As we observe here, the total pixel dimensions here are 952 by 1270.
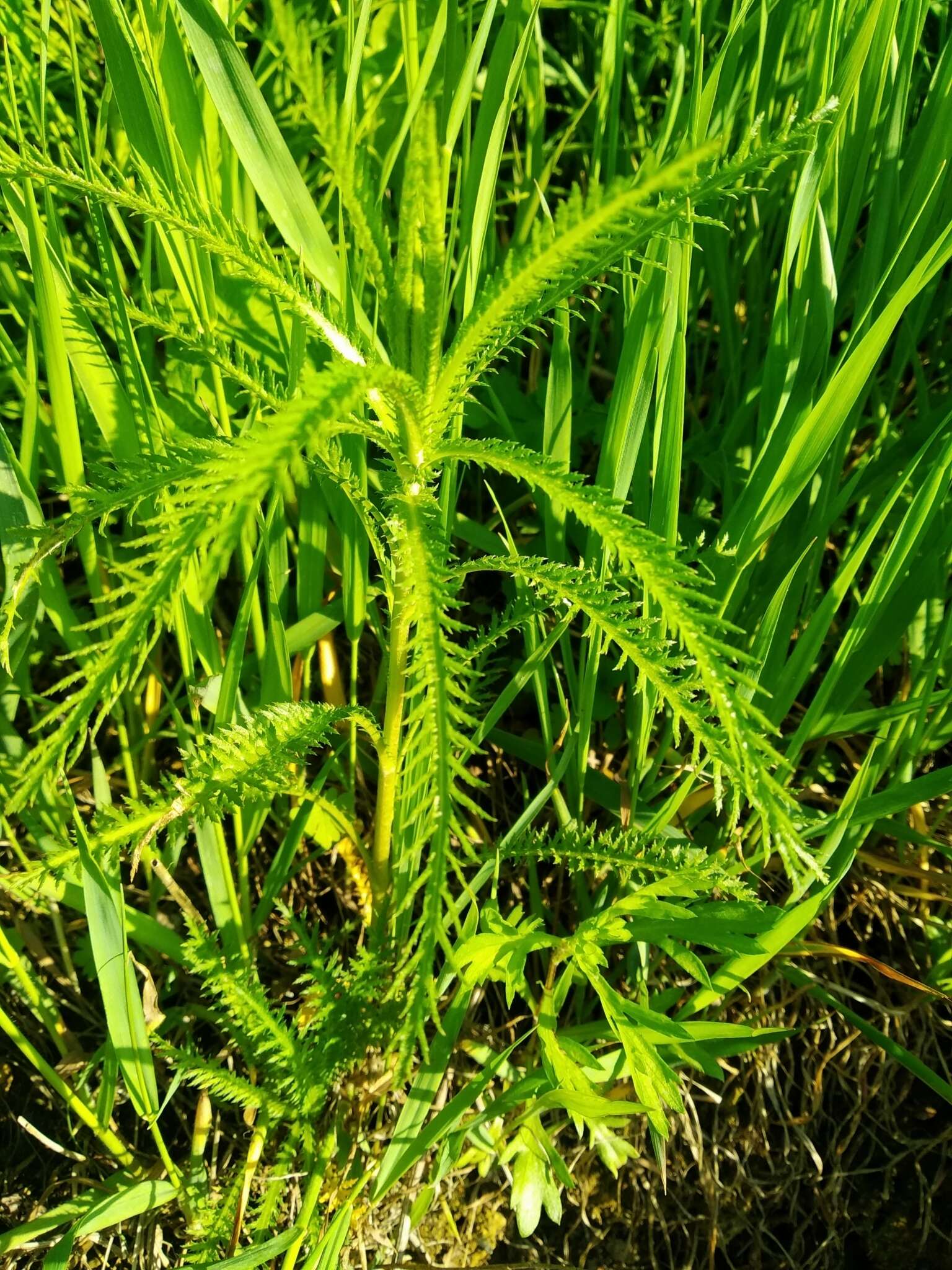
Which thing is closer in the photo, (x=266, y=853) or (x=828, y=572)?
(x=266, y=853)

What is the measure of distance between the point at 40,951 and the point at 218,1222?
1.39 feet

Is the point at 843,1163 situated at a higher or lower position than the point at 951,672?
lower

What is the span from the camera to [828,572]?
1.46 metres

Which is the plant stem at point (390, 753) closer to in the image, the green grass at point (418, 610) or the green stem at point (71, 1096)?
the green grass at point (418, 610)

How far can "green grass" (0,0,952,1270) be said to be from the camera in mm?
873

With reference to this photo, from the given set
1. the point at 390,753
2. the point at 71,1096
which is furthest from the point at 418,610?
the point at 71,1096

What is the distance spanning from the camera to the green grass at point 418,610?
2.86ft

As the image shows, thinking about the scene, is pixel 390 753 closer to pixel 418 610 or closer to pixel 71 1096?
pixel 418 610

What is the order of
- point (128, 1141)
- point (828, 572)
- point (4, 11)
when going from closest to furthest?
point (4, 11)
point (128, 1141)
point (828, 572)

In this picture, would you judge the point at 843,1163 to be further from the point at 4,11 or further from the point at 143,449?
the point at 4,11

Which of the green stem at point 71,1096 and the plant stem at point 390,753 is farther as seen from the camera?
the green stem at point 71,1096

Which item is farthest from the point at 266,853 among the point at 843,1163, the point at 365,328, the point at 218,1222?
the point at 843,1163

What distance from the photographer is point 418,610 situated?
65 cm

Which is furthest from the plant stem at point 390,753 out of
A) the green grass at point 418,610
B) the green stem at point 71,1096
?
the green stem at point 71,1096
